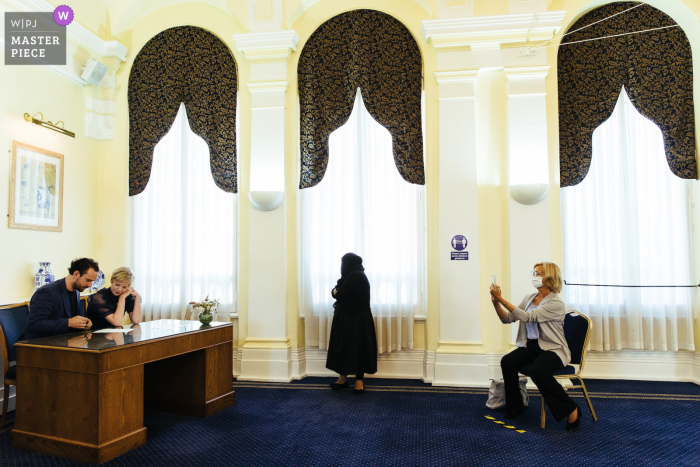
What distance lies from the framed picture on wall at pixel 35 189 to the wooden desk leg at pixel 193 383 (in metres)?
2.15

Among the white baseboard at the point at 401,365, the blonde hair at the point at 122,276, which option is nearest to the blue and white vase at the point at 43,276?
the blonde hair at the point at 122,276

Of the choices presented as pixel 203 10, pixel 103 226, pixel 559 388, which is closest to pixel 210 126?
pixel 203 10

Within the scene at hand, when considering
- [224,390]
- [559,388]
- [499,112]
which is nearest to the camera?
[559,388]

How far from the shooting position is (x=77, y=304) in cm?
401

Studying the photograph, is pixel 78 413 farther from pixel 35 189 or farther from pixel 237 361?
pixel 35 189

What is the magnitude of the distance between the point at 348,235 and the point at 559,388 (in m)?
2.74

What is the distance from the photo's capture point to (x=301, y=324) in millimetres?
5543

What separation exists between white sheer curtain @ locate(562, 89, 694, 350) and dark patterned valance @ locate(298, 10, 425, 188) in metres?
1.98

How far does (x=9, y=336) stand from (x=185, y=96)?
3.34 m

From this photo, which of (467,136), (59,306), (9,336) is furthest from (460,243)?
(9,336)

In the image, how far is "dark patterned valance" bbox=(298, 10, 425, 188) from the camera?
212 inches

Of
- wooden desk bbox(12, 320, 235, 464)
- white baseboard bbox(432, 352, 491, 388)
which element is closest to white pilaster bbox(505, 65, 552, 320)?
white baseboard bbox(432, 352, 491, 388)

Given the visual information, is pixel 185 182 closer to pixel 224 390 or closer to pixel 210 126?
pixel 210 126

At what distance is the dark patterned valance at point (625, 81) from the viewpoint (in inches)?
205
